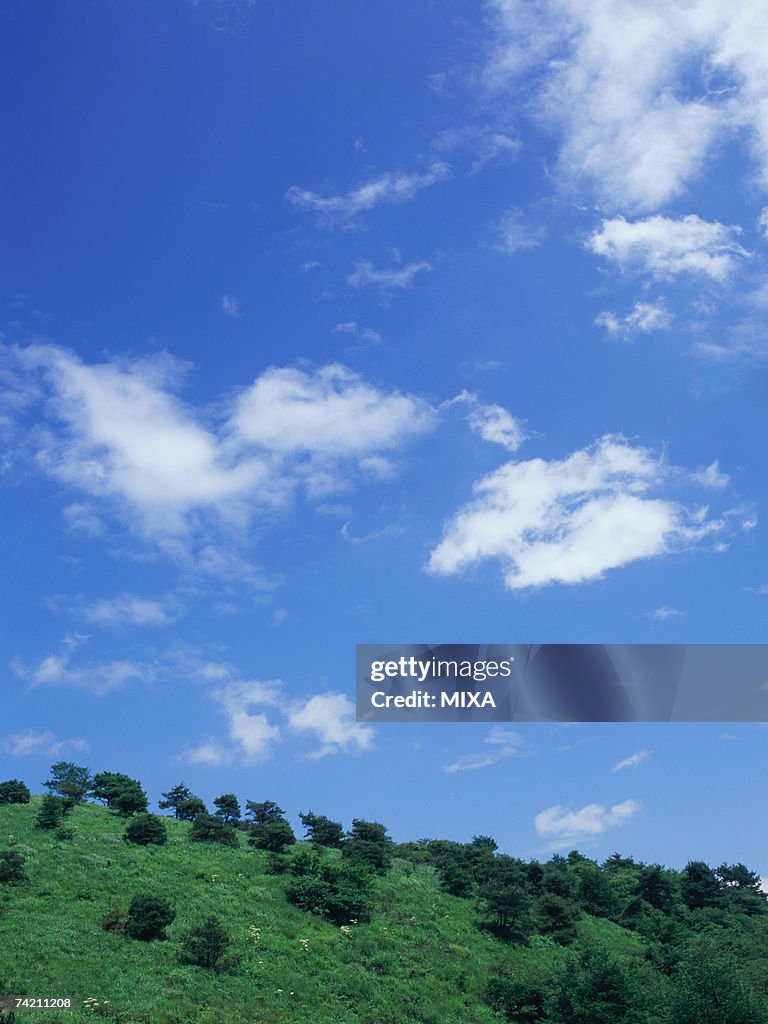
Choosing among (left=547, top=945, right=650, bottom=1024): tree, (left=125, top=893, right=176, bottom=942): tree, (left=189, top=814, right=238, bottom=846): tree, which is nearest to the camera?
(left=125, top=893, right=176, bottom=942): tree

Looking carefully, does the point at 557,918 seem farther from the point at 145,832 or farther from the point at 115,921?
the point at 115,921

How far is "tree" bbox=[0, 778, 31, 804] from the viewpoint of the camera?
71562 millimetres

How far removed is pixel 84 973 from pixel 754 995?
3806 centimetres

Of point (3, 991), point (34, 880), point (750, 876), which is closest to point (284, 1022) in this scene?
point (3, 991)

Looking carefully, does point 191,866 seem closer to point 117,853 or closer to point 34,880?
point 117,853

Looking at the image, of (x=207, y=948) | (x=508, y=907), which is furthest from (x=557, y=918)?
(x=207, y=948)

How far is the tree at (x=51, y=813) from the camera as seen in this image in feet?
204

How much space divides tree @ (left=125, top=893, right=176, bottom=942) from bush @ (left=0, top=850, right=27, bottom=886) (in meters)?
7.52

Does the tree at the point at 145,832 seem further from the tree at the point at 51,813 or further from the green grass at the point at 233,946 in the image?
the tree at the point at 51,813

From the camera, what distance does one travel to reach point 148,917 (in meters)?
47.4

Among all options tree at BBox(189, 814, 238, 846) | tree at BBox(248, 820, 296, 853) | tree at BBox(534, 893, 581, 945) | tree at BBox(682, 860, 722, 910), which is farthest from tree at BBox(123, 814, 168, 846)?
tree at BBox(682, 860, 722, 910)

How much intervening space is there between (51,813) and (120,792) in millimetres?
15266

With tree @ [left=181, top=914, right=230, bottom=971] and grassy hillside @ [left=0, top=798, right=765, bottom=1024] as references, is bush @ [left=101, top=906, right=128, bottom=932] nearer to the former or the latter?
grassy hillside @ [left=0, top=798, right=765, bottom=1024]

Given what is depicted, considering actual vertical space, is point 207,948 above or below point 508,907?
above
